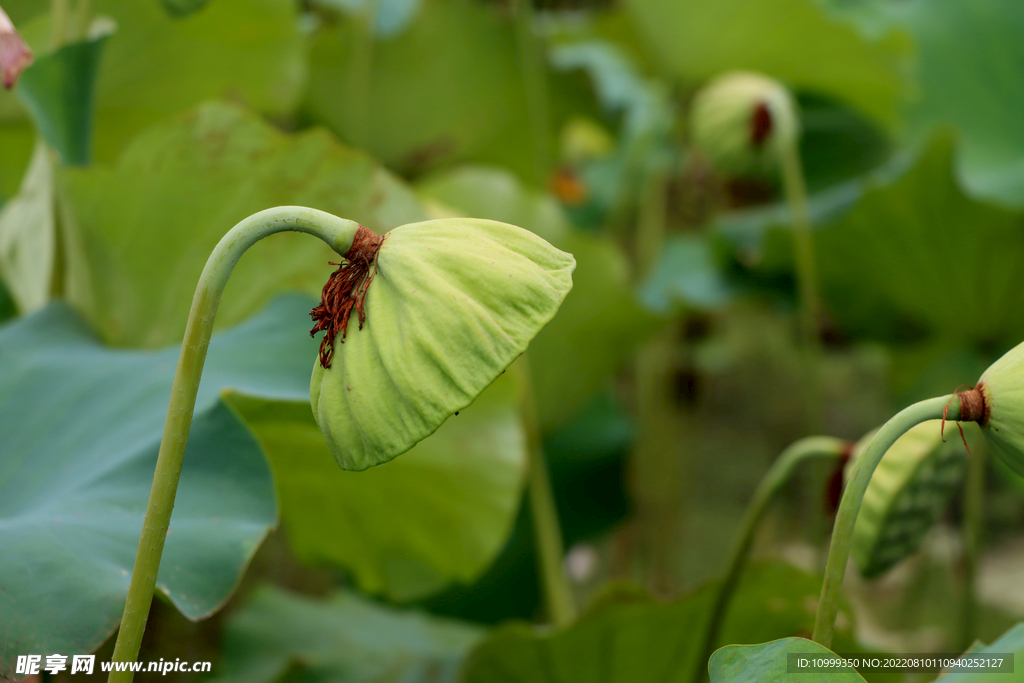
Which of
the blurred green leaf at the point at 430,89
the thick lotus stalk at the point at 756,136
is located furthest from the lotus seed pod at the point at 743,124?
the blurred green leaf at the point at 430,89

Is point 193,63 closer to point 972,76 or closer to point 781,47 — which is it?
point 781,47

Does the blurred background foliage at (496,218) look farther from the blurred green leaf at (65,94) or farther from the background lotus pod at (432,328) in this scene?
the background lotus pod at (432,328)

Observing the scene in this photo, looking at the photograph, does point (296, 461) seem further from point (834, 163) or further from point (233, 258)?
point (834, 163)

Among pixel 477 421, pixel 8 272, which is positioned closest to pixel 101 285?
pixel 8 272

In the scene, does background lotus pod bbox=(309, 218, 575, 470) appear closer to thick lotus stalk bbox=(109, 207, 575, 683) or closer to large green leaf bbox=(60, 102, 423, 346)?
thick lotus stalk bbox=(109, 207, 575, 683)

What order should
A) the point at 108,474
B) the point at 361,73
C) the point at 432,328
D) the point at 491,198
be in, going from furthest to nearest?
1. the point at 361,73
2. the point at 491,198
3. the point at 108,474
4. the point at 432,328

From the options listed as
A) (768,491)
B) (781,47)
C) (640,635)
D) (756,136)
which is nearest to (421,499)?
(640,635)

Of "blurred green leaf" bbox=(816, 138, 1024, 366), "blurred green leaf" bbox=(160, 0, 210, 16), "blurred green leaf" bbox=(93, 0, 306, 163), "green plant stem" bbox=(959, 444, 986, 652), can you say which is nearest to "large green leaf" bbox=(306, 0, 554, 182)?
"blurred green leaf" bbox=(93, 0, 306, 163)
